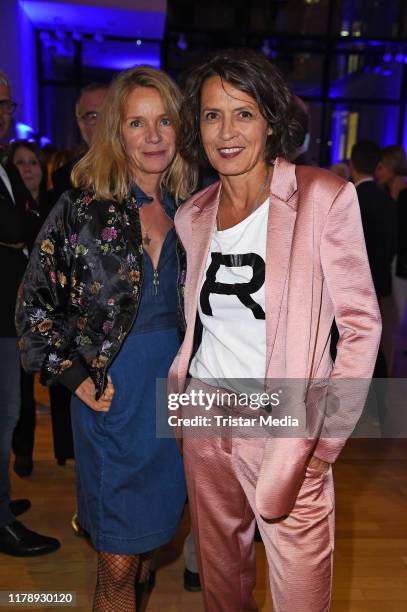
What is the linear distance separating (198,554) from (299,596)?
0.34 metres

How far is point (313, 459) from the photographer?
1.52 meters

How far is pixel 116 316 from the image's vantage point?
5.73 feet

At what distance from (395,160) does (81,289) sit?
4.25 m

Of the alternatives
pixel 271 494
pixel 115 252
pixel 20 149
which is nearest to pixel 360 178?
pixel 20 149

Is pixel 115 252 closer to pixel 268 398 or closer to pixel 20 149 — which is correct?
pixel 268 398

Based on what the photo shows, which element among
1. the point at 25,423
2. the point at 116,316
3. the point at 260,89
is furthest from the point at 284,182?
the point at 25,423

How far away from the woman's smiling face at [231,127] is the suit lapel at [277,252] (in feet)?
0.56

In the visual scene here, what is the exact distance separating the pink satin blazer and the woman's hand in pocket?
505 mm

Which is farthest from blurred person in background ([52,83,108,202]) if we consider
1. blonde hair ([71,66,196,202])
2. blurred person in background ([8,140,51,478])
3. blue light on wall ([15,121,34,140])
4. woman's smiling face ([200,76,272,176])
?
blue light on wall ([15,121,34,140])

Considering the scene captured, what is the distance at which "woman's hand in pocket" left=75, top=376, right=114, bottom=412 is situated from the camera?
5.77ft

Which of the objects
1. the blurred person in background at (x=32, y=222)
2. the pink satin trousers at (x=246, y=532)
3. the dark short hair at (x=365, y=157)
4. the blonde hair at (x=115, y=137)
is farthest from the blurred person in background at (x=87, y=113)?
the dark short hair at (x=365, y=157)

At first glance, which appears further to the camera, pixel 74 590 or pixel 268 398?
pixel 74 590

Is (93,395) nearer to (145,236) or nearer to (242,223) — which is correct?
(145,236)

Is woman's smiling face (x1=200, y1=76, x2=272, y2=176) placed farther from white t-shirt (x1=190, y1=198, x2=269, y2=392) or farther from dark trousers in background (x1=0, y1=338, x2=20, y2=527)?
A: dark trousers in background (x1=0, y1=338, x2=20, y2=527)
